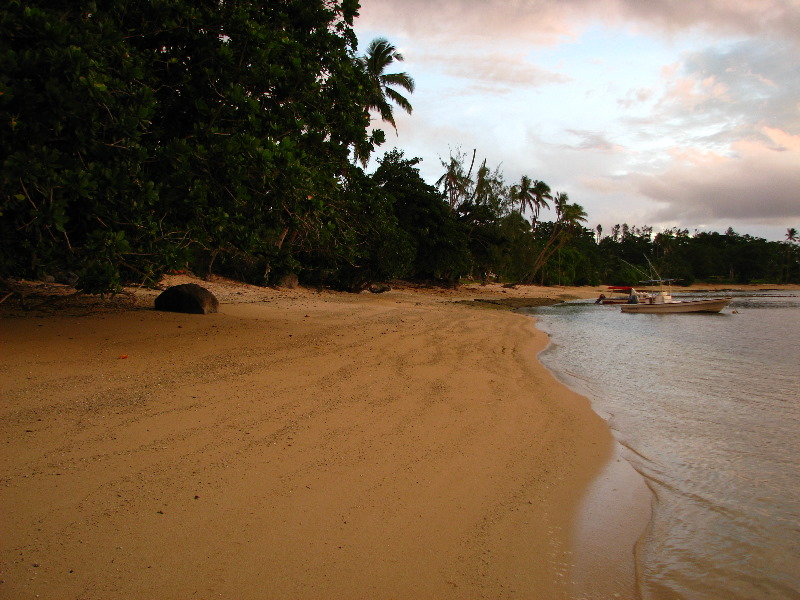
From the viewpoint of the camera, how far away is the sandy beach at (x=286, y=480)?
265 cm

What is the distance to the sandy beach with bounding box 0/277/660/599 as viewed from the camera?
2646 millimetres

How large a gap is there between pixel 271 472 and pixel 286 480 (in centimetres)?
17

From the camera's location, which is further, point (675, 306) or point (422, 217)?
point (422, 217)

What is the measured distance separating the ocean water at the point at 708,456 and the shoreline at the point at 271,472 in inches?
21.2

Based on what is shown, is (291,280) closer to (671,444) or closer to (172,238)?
(172,238)

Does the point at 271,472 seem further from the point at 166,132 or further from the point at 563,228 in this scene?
the point at 563,228

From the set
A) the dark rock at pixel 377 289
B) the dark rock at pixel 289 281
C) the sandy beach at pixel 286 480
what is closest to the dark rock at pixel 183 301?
the sandy beach at pixel 286 480

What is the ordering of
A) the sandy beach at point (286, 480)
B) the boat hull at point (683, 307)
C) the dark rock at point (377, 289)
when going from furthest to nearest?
the boat hull at point (683, 307) → the dark rock at point (377, 289) → the sandy beach at point (286, 480)

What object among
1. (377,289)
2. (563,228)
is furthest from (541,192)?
(377,289)

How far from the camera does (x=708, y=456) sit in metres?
5.09

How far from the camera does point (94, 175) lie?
19.7 feet

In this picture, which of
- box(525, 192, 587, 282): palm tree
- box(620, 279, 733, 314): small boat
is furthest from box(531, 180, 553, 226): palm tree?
box(620, 279, 733, 314): small boat

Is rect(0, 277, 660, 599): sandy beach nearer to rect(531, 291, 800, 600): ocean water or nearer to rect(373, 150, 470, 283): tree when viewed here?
rect(531, 291, 800, 600): ocean water

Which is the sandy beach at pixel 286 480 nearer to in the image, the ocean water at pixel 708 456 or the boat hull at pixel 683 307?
the ocean water at pixel 708 456
